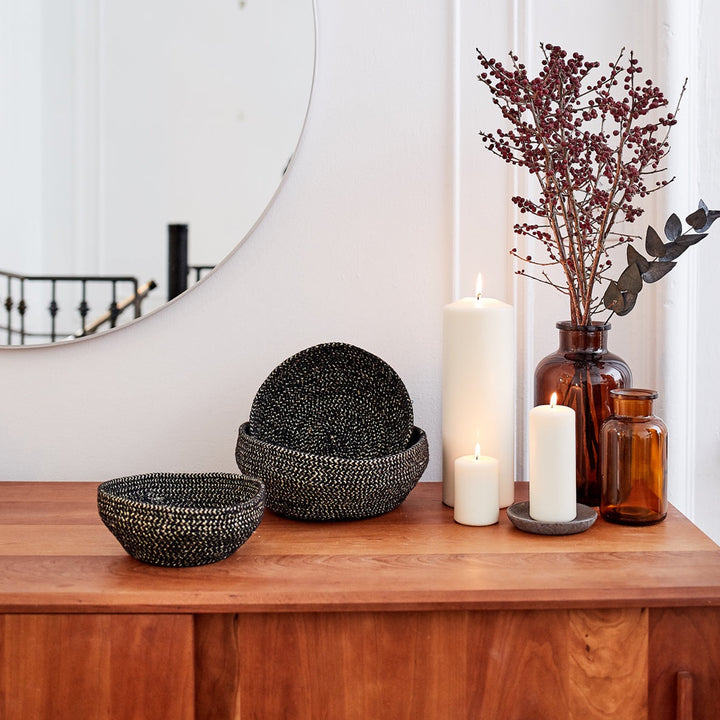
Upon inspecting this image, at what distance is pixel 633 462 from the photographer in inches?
38.2

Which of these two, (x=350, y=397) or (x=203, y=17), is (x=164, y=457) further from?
(x=203, y=17)

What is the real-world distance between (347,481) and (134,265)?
54cm

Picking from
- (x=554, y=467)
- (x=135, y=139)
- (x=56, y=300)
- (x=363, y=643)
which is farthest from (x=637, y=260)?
(x=56, y=300)

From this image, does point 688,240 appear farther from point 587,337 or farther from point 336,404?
point 336,404

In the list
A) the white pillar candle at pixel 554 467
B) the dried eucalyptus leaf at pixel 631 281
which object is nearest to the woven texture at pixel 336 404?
the white pillar candle at pixel 554 467

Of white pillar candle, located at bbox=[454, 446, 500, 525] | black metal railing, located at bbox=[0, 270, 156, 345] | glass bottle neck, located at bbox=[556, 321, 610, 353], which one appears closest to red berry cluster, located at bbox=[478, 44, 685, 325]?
glass bottle neck, located at bbox=[556, 321, 610, 353]

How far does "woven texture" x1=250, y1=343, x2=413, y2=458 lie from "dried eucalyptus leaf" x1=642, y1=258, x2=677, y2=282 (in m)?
0.37

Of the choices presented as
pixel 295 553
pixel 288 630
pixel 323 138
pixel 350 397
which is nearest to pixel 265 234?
pixel 323 138

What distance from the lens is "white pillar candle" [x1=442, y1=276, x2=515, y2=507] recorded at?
39.8 inches

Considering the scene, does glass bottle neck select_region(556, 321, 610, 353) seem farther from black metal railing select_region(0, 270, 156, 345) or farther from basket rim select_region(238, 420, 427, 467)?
black metal railing select_region(0, 270, 156, 345)

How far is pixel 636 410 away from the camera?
0.97 metres

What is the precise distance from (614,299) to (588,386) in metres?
0.12

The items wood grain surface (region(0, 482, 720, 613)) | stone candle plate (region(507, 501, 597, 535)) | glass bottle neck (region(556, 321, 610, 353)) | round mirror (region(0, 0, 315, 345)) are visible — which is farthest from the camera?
round mirror (region(0, 0, 315, 345))

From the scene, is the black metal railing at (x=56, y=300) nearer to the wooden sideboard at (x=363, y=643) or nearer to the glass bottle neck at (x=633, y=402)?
the wooden sideboard at (x=363, y=643)
